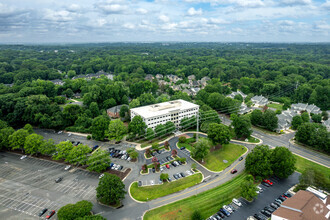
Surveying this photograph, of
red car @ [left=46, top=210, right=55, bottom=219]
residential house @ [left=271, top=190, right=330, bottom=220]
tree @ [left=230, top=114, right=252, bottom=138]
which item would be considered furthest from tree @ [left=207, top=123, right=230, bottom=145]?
red car @ [left=46, top=210, right=55, bottom=219]

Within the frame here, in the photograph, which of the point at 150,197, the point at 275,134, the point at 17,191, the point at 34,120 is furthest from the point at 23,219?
the point at 275,134

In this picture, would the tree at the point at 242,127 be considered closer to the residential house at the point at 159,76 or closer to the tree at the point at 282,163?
the tree at the point at 282,163

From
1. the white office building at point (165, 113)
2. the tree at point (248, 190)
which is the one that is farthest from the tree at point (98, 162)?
the tree at point (248, 190)

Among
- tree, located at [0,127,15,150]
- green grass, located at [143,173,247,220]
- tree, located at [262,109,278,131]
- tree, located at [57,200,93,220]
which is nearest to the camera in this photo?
tree, located at [57,200,93,220]

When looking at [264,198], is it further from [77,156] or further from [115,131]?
[77,156]

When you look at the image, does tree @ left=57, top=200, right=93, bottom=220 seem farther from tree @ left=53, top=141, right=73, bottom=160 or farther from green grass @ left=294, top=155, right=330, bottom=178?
green grass @ left=294, top=155, right=330, bottom=178

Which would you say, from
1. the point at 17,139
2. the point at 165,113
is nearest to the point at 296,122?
the point at 165,113

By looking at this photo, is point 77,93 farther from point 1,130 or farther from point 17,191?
point 17,191
